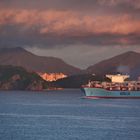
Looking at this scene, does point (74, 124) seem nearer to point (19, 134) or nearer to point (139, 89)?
point (19, 134)

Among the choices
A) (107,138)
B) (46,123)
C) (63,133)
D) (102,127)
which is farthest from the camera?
(46,123)

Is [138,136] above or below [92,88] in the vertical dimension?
below

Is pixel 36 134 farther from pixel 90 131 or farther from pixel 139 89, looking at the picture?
pixel 139 89

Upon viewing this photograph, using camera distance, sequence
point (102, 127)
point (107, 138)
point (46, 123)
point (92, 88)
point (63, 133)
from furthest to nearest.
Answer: point (92, 88), point (46, 123), point (102, 127), point (63, 133), point (107, 138)

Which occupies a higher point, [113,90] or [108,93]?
[113,90]

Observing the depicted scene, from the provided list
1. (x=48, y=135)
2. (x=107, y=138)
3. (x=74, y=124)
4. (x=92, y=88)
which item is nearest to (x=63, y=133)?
(x=48, y=135)

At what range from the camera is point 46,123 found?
87.6 m

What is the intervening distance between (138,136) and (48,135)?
11.4 m

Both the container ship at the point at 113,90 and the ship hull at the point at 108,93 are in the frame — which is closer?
the ship hull at the point at 108,93

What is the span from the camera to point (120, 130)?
3024 inches

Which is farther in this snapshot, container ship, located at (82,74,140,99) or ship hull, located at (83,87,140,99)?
container ship, located at (82,74,140,99)

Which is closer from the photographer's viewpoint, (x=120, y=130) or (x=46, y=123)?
(x=120, y=130)

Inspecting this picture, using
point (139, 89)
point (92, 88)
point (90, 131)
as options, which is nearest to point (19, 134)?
point (90, 131)

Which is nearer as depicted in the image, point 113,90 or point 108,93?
point 108,93
